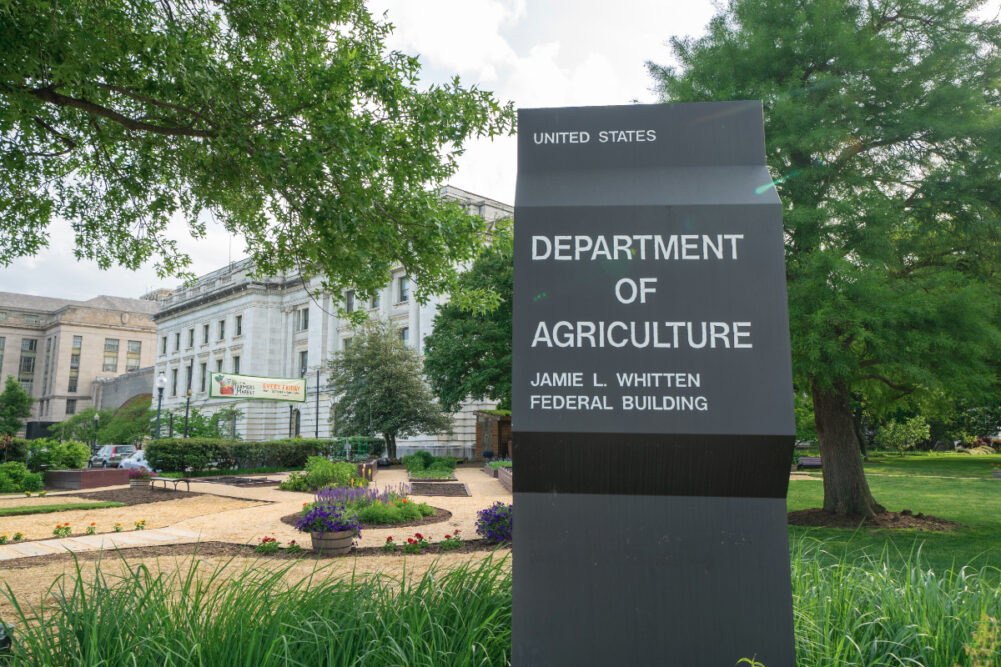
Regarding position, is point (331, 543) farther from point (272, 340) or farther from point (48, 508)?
point (272, 340)

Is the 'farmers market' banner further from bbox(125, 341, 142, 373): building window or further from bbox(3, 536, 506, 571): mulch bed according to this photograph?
bbox(125, 341, 142, 373): building window

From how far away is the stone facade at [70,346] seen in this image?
101500 millimetres

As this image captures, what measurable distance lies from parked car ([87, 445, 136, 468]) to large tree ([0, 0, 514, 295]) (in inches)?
1475

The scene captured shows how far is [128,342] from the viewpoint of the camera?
10556 cm

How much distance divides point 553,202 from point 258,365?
181 ft

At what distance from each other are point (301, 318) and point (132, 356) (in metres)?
65.9

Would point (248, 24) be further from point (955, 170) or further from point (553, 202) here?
point (955, 170)

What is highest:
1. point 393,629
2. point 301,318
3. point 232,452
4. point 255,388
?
point 301,318

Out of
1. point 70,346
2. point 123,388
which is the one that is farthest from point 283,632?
point 70,346

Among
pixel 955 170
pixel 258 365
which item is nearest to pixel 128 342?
pixel 258 365

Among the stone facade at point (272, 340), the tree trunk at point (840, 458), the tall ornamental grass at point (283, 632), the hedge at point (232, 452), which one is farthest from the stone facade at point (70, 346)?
the tall ornamental grass at point (283, 632)

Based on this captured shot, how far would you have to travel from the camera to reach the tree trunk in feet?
40.0

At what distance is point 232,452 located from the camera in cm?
3144

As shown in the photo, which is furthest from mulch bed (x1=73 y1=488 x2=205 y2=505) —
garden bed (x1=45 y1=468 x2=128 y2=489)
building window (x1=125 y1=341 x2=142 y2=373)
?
building window (x1=125 y1=341 x2=142 y2=373)
